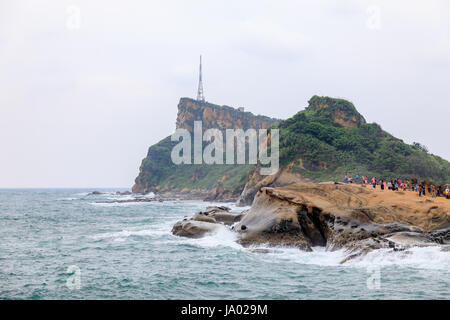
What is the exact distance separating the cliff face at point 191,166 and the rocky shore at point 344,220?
326 ft

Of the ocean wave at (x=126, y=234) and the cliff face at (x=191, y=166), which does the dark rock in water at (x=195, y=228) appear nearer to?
the ocean wave at (x=126, y=234)

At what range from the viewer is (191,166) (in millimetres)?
160750

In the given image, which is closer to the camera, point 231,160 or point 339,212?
point 339,212

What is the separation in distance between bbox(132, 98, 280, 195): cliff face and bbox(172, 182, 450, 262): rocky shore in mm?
99267

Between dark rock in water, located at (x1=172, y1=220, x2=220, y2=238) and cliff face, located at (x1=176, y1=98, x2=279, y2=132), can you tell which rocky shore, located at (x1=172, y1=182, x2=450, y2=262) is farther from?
cliff face, located at (x1=176, y1=98, x2=279, y2=132)

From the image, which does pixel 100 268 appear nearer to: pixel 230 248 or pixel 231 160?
pixel 230 248

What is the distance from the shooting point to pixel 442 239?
2247cm

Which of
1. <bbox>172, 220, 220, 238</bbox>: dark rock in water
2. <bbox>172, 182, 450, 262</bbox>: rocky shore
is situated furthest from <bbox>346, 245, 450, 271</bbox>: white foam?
<bbox>172, 220, 220, 238</bbox>: dark rock in water

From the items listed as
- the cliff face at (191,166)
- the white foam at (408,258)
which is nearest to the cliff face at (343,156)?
the white foam at (408,258)

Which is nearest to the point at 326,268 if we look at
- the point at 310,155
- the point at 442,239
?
the point at 442,239

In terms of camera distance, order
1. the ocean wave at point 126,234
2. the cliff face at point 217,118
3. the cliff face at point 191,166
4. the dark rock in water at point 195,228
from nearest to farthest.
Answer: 1. the dark rock in water at point 195,228
2. the ocean wave at point 126,234
3. the cliff face at point 191,166
4. the cliff face at point 217,118

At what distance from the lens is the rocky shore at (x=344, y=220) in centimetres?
2217

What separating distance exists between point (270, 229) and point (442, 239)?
9659mm

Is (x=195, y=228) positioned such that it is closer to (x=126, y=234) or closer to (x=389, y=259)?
(x=126, y=234)
